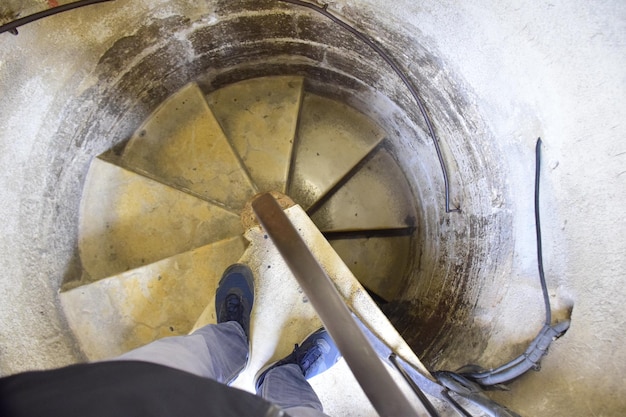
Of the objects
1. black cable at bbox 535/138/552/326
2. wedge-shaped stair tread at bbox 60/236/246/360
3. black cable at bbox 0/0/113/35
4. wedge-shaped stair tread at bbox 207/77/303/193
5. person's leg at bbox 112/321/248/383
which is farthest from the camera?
wedge-shaped stair tread at bbox 207/77/303/193

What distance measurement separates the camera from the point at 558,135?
1598mm

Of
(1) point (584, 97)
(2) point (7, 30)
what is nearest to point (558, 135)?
(1) point (584, 97)

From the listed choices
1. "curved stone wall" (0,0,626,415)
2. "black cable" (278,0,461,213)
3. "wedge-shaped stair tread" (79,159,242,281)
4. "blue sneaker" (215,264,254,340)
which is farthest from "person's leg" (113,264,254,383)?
"black cable" (278,0,461,213)

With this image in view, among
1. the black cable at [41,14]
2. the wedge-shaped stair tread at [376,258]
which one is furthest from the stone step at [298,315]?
the black cable at [41,14]

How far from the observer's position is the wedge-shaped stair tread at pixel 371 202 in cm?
339

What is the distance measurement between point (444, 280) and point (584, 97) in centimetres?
147

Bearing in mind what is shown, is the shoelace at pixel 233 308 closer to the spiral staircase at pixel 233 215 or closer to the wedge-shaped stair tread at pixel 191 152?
the spiral staircase at pixel 233 215

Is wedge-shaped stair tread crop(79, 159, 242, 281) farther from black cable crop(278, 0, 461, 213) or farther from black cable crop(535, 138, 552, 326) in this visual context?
black cable crop(535, 138, 552, 326)

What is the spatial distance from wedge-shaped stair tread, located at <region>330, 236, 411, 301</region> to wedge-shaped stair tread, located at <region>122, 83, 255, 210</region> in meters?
1.01

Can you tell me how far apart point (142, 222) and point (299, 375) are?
1679 millimetres

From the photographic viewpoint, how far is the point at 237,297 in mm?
2146

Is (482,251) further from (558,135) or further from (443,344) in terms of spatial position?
(558,135)

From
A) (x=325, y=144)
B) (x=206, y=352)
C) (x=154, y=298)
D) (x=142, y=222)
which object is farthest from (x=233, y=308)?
(x=325, y=144)

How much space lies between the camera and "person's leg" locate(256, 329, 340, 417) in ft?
5.54
